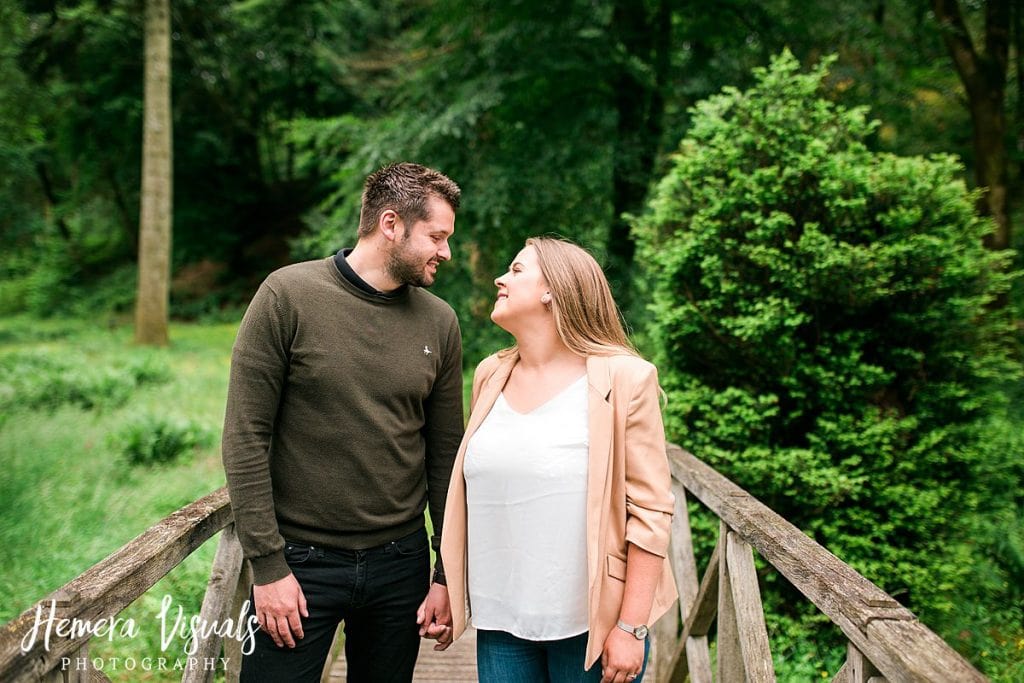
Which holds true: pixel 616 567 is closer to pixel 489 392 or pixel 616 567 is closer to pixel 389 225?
pixel 489 392

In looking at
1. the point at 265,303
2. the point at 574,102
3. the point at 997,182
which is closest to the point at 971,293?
the point at 265,303

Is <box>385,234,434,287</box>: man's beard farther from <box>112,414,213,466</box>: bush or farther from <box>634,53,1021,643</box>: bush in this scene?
<box>112,414,213,466</box>: bush

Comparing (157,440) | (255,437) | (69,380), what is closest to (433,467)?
(255,437)

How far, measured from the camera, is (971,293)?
4.11 meters

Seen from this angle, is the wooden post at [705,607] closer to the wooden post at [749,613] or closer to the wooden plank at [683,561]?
the wooden plank at [683,561]

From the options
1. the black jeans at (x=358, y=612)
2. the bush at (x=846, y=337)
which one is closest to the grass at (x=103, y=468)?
the black jeans at (x=358, y=612)

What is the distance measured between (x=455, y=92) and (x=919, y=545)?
245 inches

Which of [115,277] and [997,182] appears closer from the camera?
[997,182]

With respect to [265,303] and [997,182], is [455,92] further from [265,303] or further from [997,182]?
[265,303]

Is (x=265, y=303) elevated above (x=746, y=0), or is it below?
below

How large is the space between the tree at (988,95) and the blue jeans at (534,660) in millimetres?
7271

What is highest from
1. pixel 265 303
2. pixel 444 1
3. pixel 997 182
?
pixel 444 1

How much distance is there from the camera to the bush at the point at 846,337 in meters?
4.00

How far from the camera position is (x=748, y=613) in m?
2.51
